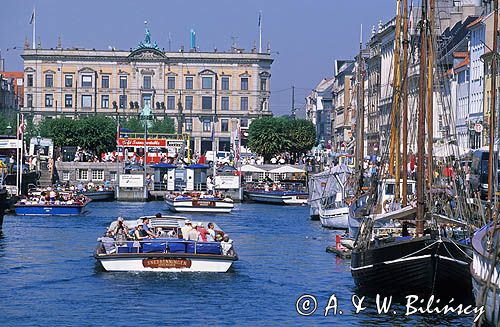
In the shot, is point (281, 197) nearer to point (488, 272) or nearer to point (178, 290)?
point (178, 290)

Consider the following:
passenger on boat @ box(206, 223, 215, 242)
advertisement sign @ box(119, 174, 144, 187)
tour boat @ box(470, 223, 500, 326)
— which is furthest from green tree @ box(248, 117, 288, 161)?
tour boat @ box(470, 223, 500, 326)

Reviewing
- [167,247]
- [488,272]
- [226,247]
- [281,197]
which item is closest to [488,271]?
[488,272]

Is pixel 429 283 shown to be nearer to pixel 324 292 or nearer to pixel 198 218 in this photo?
pixel 324 292

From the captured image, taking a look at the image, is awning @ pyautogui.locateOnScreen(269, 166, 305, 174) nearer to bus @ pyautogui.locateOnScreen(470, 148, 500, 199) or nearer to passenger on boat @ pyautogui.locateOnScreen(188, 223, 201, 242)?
bus @ pyautogui.locateOnScreen(470, 148, 500, 199)

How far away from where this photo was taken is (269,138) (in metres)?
160

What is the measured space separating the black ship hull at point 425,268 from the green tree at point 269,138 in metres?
122

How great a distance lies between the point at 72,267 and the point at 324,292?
1154 centimetres

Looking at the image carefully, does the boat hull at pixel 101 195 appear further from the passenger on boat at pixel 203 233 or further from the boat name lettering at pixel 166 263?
the boat name lettering at pixel 166 263

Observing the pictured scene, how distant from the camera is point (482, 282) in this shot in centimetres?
2870

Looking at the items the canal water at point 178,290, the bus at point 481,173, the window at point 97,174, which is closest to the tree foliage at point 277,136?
the window at point 97,174

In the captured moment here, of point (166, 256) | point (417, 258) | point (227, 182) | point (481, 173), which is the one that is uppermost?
point (481, 173)

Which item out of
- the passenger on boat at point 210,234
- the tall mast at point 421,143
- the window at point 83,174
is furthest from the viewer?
the window at point 83,174

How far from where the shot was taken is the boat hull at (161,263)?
45406mm

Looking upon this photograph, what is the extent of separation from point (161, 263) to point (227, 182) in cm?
7262
